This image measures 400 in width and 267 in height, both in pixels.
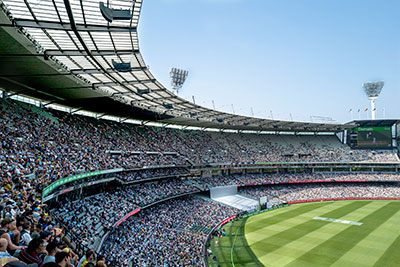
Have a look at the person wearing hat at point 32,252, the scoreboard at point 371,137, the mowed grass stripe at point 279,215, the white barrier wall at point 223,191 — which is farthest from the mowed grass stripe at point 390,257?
the scoreboard at point 371,137

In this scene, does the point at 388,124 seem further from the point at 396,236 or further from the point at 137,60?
the point at 137,60

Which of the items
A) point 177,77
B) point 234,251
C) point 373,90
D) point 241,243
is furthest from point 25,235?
point 373,90

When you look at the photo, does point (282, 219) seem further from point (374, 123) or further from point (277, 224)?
point (374, 123)

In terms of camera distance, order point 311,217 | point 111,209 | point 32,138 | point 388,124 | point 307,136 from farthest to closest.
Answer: point 307,136 < point 388,124 < point 311,217 < point 111,209 < point 32,138

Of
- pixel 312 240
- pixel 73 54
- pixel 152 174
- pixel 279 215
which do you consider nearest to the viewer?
Result: pixel 73 54

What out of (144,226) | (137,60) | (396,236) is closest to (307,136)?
(396,236)

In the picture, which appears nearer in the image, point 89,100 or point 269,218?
point 89,100

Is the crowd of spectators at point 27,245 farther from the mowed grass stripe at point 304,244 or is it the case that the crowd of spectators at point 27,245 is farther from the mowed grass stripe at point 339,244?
the mowed grass stripe at point 339,244
